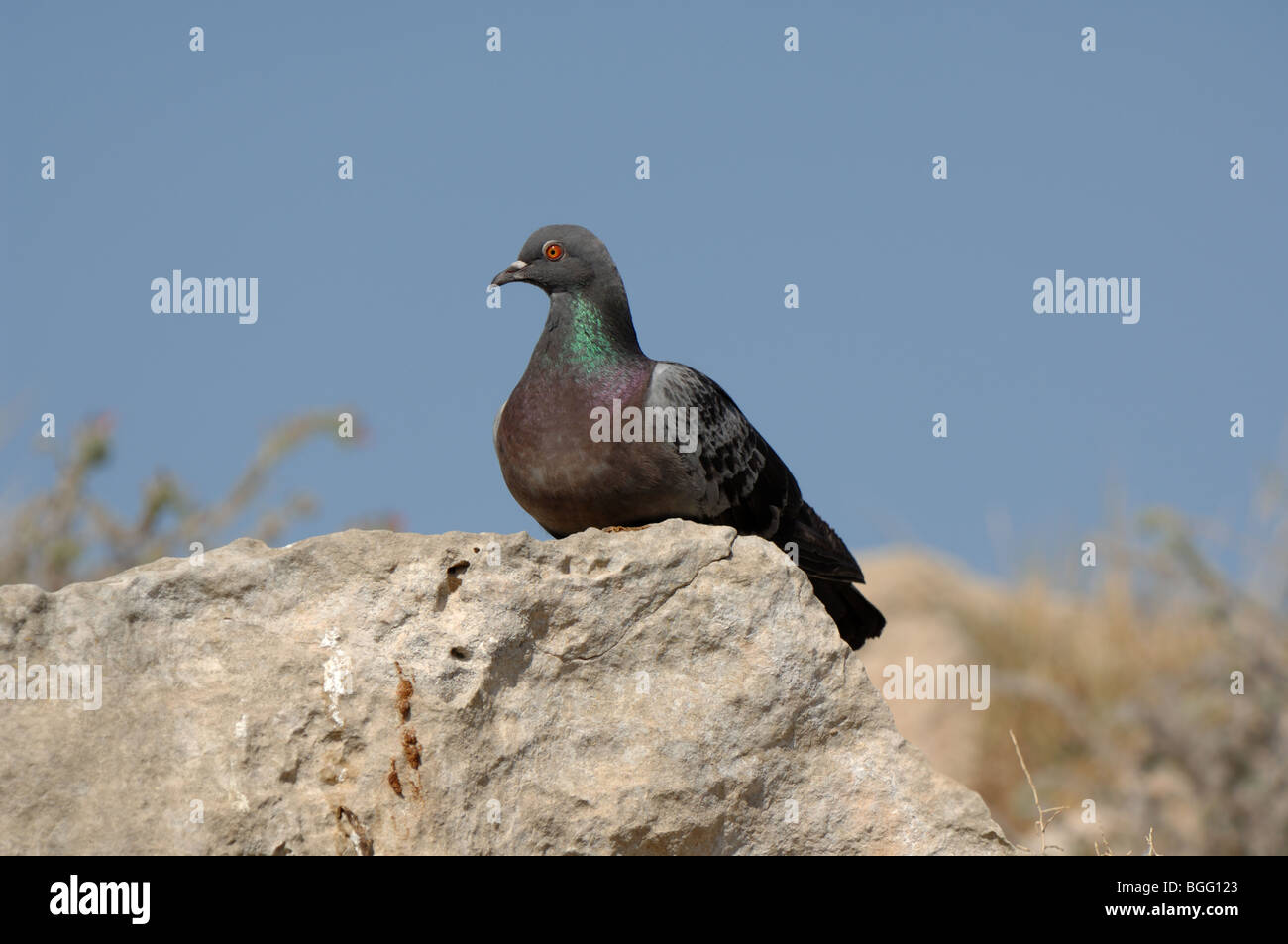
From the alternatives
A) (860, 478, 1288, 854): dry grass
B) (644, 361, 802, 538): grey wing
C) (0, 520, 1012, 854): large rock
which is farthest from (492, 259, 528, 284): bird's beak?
(860, 478, 1288, 854): dry grass

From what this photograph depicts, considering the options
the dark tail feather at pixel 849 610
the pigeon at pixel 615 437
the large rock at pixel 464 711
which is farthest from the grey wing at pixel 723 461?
the large rock at pixel 464 711

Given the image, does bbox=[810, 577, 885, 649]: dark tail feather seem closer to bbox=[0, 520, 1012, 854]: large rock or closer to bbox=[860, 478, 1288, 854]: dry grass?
bbox=[0, 520, 1012, 854]: large rock

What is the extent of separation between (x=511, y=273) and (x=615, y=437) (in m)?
1.01

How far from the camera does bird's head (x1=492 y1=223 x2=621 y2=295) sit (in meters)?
6.08

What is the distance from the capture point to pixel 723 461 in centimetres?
595

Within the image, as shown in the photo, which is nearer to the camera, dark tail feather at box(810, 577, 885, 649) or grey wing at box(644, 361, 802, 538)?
grey wing at box(644, 361, 802, 538)

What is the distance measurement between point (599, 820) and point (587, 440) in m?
1.55

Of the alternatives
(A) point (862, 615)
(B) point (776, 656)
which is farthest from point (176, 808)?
(A) point (862, 615)

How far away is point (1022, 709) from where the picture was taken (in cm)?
1494

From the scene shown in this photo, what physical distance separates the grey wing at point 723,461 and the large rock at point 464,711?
0.68 meters

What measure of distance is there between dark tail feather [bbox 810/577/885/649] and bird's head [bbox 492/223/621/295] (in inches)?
66.6

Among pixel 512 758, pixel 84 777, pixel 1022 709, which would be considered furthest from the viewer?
pixel 1022 709

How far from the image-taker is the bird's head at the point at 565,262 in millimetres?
6078
